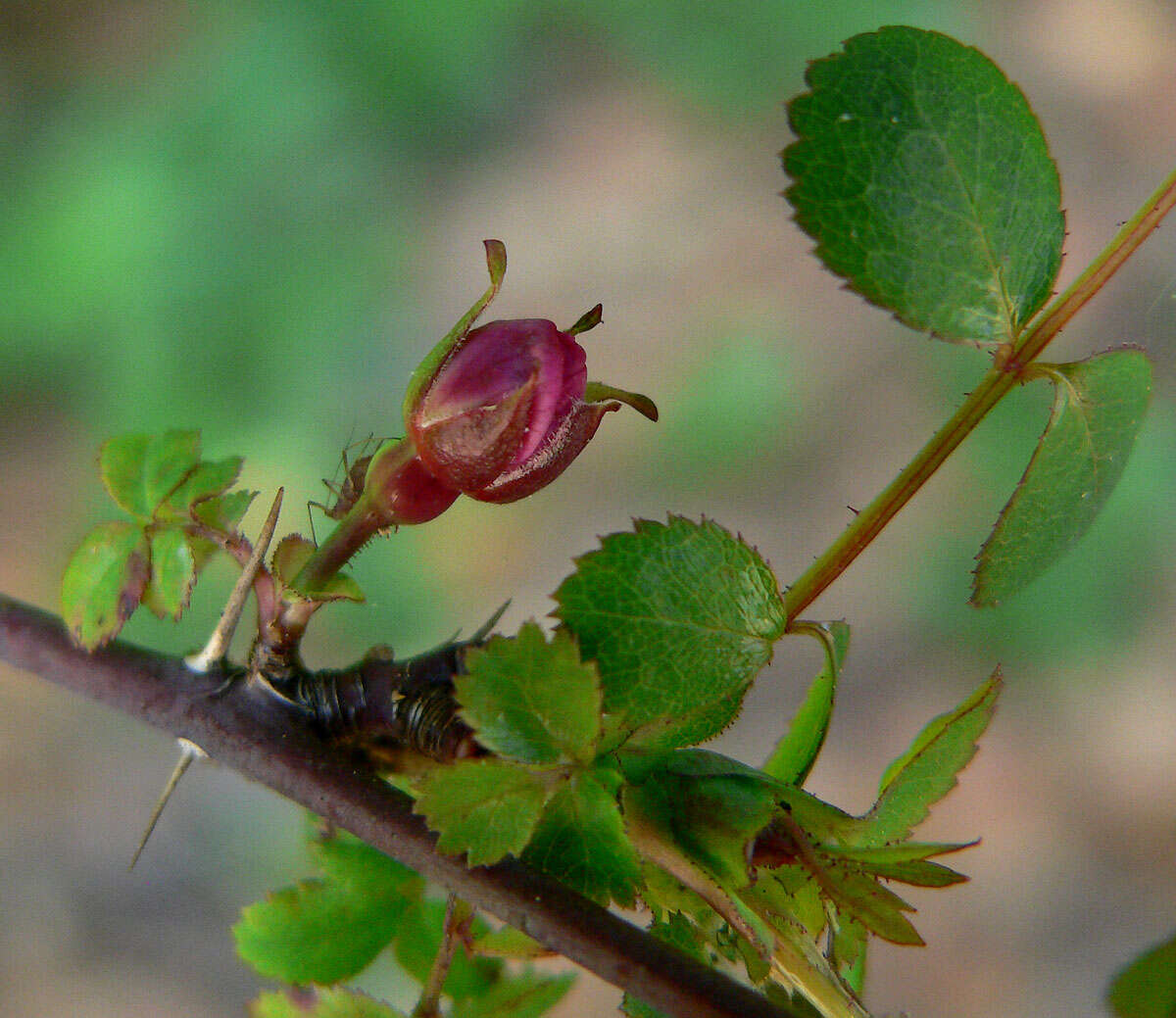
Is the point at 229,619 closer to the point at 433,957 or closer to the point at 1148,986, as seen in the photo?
the point at 433,957

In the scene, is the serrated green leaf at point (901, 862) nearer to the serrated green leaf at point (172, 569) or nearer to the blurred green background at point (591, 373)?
the serrated green leaf at point (172, 569)

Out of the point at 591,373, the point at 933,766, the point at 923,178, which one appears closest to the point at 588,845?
the point at 933,766

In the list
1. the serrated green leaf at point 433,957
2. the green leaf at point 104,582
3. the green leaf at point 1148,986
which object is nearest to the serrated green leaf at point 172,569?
the green leaf at point 104,582

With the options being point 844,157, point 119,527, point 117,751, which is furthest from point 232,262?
point 844,157

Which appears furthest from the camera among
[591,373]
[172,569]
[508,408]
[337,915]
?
[591,373]

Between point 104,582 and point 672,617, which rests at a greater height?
point 672,617

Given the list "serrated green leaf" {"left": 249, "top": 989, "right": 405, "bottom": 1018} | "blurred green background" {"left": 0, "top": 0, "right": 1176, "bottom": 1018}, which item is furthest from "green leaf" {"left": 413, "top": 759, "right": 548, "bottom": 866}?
"blurred green background" {"left": 0, "top": 0, "right": 1176, "bottom": 1018}

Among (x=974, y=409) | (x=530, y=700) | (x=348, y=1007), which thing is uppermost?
(x=974, y=409)
